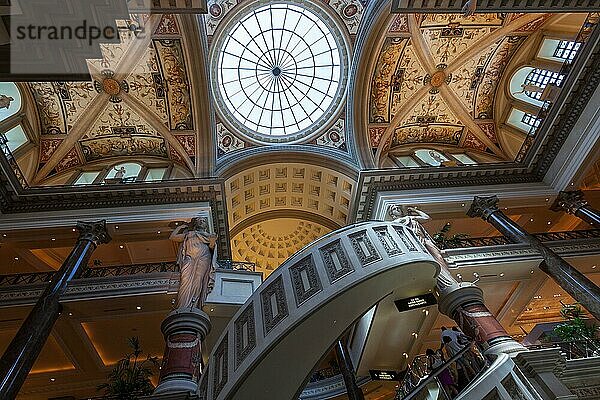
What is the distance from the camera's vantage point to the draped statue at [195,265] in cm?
805

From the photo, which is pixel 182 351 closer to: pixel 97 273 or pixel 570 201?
pixel 97 273

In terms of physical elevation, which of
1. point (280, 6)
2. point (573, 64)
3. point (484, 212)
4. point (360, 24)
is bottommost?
point (484, 212)

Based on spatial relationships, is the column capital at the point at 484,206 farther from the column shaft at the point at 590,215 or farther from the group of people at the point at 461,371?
the group of people at the point at 461,371

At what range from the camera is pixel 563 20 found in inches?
576

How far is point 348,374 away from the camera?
12320mm

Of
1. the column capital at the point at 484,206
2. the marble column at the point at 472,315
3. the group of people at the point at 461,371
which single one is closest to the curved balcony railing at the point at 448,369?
the group of people at the point at 461,371

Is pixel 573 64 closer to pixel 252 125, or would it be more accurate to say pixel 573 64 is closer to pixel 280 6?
pixel 280 6

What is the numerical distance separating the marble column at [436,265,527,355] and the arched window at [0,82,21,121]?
13.8 metres

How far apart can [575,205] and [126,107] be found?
16.1 m

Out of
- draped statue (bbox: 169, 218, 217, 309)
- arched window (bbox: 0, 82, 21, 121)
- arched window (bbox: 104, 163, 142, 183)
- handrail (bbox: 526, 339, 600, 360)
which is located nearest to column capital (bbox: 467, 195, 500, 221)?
handrail (bbox: 526, 339, 600, 360)

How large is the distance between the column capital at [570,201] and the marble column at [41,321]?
14.9 m

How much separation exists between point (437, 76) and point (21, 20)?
14813mm

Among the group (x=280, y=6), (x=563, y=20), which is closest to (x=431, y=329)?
(x=563, y=20)

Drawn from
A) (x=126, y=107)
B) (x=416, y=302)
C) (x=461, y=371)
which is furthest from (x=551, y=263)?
(x=126, y=107)
